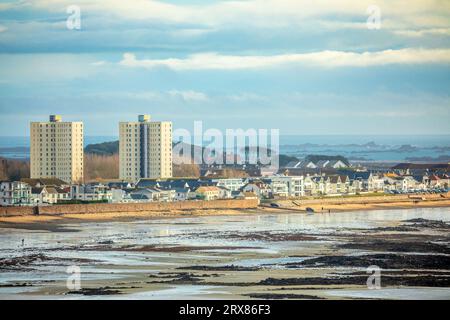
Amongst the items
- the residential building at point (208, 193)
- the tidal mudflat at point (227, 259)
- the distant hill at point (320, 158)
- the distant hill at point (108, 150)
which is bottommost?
the tidal mudflat at point (227, 259)

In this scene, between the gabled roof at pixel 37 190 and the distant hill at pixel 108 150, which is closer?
the gabled roof at pixel 37 190

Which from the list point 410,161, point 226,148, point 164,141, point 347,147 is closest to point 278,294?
point 164,141

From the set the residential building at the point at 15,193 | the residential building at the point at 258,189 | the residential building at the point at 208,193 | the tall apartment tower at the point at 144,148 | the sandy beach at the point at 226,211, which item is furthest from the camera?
the tall apartment tower at the point at 144,148

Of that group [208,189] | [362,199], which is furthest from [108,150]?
[362,199]

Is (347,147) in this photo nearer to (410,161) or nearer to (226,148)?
(410,161)

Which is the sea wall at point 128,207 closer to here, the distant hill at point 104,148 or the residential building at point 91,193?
the residential building at point 91,193

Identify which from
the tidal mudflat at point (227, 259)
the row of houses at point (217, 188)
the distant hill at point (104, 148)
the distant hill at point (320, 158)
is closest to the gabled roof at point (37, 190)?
the row of houses at point (217, 188)
